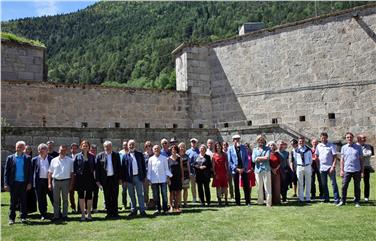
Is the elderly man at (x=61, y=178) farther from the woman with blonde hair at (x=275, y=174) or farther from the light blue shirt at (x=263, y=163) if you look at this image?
the woman with blonde hair at (x=275, y=174)

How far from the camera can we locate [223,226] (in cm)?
808

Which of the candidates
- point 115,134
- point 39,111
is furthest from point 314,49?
point 39,111

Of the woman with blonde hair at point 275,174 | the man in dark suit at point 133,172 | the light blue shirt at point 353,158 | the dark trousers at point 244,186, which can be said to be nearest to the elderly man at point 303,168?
the woman with blonde hair at point 275,174

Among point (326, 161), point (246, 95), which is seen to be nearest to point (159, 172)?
point (326, 161)

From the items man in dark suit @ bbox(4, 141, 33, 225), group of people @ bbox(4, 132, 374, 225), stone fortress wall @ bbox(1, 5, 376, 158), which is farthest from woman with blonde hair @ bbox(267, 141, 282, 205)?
stone fortress wall @ bbox(1, 5, 376, 158)

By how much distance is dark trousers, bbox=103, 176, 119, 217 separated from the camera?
9531 millimetres

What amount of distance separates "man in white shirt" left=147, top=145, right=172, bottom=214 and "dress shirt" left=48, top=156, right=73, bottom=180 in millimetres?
1792

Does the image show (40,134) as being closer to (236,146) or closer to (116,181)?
(116,181)

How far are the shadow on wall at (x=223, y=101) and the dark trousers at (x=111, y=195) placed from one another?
1302 centimetres

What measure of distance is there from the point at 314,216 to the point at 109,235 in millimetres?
4135

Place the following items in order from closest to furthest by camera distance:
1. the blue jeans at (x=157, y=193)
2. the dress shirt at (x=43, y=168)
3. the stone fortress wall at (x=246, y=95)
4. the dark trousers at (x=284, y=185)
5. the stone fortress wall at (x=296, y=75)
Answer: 1. the dress shirt at (x=43, y=168)
2. the blue jeans at (x=157, y=193)
3. the dark trousers at (x=284, y=185)
4. the stone fortress wall at (x=246, y=95)
5. the stone fortress wall at (x=296, y=75)

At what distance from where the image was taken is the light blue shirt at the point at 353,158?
10.2 metres

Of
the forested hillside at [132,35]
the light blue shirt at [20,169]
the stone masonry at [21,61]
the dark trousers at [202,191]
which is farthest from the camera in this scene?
the forested hillside at [132,35]

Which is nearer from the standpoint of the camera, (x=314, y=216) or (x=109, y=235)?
(x=109, y=235)
